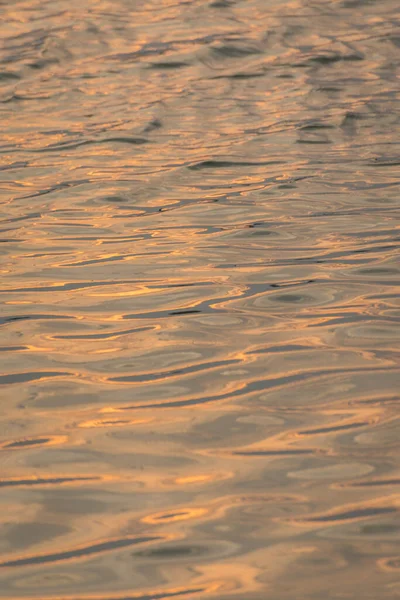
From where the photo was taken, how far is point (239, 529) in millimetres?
1535

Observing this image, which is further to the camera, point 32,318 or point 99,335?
point 32,318

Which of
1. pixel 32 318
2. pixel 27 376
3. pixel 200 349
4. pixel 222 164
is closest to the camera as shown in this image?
pixel 27 376

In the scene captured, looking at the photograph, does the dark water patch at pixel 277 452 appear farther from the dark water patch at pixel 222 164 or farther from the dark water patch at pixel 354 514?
the dark water patch at pixel 222 164

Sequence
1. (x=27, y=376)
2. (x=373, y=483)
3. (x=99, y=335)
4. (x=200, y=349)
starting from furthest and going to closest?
(x=99, y=335), (x=200, y=349), (x=27, y=376), (x=373, y=483)

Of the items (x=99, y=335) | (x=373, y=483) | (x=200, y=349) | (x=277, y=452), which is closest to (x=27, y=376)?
(x=99, y=335)

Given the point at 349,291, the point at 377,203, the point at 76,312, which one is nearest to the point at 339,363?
the point at 349,291

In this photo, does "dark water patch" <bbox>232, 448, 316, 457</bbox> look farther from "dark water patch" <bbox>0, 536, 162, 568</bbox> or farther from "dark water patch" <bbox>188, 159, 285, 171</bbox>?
"dark water patch" <bbox>188, 159, 285, 171</bbox>

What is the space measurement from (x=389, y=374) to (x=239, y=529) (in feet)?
2.36

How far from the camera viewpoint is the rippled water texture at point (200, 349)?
1.48m

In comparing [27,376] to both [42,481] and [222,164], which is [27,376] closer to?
[42,481]

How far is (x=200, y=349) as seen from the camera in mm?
2277

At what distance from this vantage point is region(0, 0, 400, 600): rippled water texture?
4.87 ft

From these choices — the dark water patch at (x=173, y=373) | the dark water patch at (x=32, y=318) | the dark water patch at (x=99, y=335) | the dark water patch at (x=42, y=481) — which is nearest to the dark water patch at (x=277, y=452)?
the dark water patch at (x=42, y=481)

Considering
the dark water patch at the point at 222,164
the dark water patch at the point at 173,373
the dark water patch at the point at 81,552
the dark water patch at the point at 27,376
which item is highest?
the dark water patch at the point at 27,376
